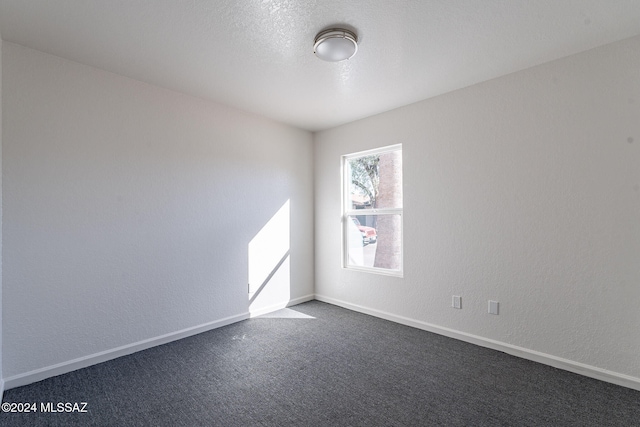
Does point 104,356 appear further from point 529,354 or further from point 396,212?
point 529,354

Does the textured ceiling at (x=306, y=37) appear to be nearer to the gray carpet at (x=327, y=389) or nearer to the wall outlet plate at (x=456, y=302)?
the wall outlet plate at (x=456, y=302)

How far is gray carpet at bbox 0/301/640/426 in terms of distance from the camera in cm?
185

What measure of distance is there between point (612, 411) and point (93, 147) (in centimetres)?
421

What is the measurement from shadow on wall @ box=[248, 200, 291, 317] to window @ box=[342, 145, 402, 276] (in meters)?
0.82

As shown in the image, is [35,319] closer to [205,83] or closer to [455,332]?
[205,83]

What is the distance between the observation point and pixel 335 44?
7.00 ft

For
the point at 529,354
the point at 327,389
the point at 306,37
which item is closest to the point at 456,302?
the point at 529,354

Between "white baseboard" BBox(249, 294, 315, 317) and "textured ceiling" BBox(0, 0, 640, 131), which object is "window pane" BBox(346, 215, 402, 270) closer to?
"white baseboard" BBox(249, 294, 315, 317)

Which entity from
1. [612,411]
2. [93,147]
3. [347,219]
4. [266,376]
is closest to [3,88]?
[93,147]

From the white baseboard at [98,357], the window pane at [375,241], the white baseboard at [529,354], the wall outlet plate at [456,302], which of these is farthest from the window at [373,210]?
the white baseboard at [98,357]

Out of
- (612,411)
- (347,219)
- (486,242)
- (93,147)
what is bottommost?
(612,411)

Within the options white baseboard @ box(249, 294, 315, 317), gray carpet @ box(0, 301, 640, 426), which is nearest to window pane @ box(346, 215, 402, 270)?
white baseboard @ box(249, 294, 315, 317)

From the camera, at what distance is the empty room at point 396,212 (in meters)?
1.97

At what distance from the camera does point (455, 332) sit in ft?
9.94
